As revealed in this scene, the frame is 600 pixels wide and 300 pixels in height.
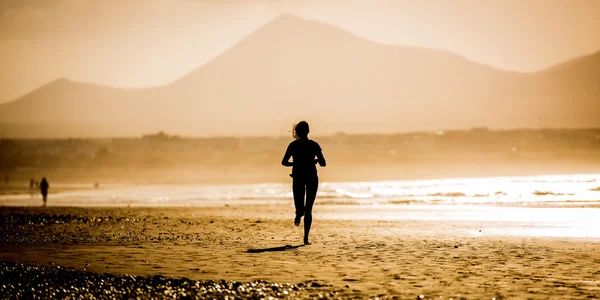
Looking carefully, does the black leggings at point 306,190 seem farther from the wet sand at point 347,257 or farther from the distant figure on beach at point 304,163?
the wet sand at point 347,257

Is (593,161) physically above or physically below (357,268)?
above

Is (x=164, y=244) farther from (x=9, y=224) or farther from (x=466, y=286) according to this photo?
(x=9, y=224)

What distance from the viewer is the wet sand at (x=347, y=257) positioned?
8.98 metres

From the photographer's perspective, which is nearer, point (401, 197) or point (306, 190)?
point (306, 190)

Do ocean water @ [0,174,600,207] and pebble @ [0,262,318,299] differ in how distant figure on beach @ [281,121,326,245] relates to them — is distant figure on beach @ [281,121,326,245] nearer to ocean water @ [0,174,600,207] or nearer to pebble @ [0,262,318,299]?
pebble @ [0,262,318,299]

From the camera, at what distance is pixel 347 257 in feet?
39.2

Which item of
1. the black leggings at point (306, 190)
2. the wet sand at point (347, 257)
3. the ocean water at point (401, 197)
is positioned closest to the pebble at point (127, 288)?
the wet sand at point (347, 257)

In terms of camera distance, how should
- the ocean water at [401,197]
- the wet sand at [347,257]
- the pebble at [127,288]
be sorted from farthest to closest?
the ocean water at [401,197] → the wet sand at [347,257] → the pebble at [127,288]

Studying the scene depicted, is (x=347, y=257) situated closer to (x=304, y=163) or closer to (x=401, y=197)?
(x=304, y=163)

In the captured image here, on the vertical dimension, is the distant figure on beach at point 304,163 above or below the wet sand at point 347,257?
above

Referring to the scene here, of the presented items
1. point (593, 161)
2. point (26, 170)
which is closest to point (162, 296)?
point (593, 161)

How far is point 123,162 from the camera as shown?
137500 mm

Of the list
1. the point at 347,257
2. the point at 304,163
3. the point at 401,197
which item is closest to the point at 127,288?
the point at 347,257

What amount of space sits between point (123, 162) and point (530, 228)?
416ft
